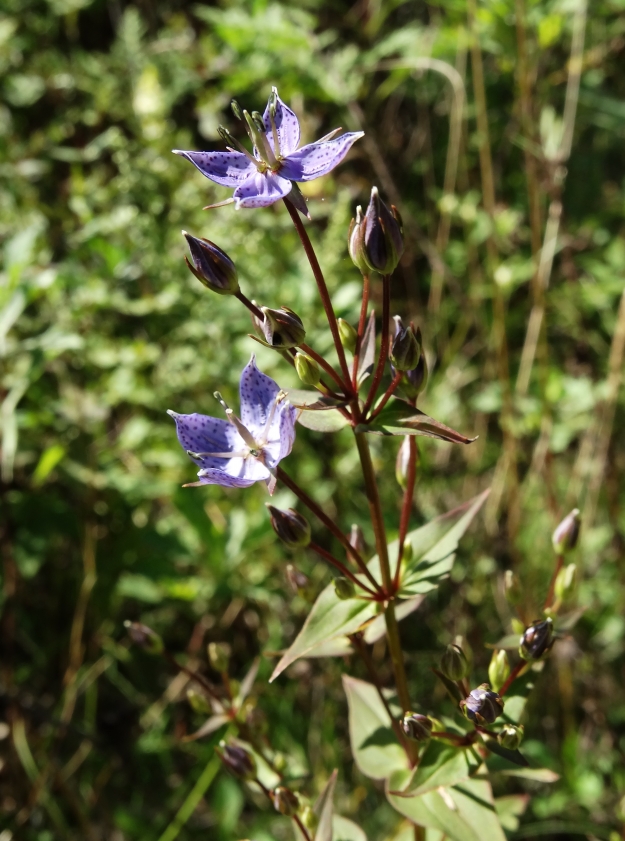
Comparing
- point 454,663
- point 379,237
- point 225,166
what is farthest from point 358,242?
point 454,663

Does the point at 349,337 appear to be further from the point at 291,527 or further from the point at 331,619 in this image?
the point at 331,619

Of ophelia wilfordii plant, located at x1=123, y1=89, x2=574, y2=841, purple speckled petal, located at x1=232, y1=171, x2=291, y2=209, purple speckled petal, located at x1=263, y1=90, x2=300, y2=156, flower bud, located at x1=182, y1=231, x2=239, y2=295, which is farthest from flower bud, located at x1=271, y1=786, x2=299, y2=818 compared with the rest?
purple speckled petal, located at x1=263, y1=90, x2=300, y2=156

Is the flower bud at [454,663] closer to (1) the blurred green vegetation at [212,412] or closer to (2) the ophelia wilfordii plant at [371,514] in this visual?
(2) the ophelia wilfordii plant at [371,514]

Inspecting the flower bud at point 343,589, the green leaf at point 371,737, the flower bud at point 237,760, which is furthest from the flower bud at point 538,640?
the flower bud at point 237,760

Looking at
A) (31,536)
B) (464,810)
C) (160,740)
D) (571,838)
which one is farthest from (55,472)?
(571,838)

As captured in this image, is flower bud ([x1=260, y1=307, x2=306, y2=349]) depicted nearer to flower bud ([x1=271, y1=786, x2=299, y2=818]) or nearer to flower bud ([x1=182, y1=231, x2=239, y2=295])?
flower bud ([x1=182, y1=231, x2=239, y2=295])

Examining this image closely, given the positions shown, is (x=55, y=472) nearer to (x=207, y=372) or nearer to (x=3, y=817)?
(x=207, y=372)

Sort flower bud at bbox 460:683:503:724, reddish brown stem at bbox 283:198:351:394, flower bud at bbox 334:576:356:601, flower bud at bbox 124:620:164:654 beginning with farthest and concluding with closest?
1. flower bud at bbox 124:620:164:654
2. flower bud at bbox 334:576:356:601
3. flower bud at bbox 460:683:503:724
4. reddish brown stem at bbox 283:198:351:394
